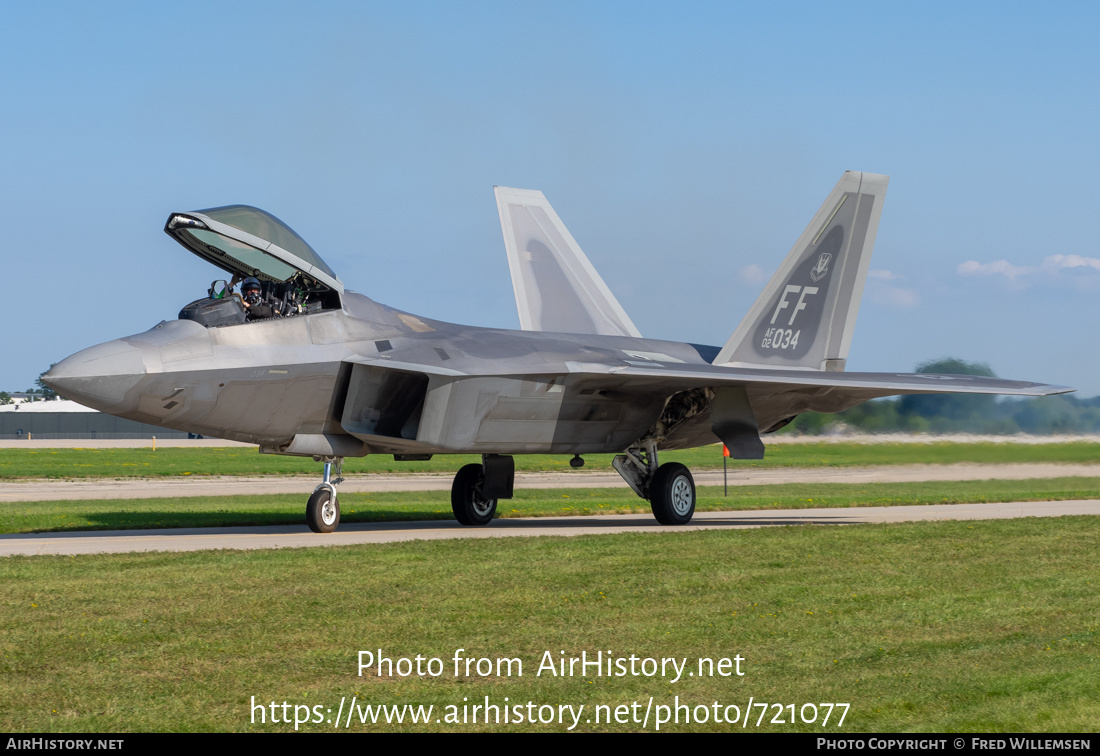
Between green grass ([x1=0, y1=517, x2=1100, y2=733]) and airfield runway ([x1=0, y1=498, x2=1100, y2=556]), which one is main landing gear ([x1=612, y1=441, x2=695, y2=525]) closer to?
airfield runway ([x1=0, y1=498, x2=1100, y2=556])

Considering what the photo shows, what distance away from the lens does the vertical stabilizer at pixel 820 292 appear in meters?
19.2

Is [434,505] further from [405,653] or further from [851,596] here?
[405,653]

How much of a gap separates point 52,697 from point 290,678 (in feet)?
3.82

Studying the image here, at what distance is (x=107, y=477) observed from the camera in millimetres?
32156

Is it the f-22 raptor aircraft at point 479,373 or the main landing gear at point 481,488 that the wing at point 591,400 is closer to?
the f-22 raptor aircraft at point 479,373

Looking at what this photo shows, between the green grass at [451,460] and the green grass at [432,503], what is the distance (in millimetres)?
688

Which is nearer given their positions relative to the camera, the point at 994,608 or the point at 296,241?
the point at 994,608

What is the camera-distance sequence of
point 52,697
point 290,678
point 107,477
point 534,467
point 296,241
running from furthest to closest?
1. point 534,467
2. point 107,477
3. point 296,241
4. point 290,678
5. point 52,697

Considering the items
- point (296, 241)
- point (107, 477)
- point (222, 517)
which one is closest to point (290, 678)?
point (296, 241)

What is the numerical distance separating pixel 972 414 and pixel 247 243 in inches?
607

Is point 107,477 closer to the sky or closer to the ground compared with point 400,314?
closer to the ground

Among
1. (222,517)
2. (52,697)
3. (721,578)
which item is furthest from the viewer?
(222,517)

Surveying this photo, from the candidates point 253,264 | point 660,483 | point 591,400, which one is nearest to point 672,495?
point 660,483

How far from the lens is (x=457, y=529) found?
51.8ft
